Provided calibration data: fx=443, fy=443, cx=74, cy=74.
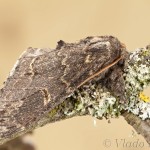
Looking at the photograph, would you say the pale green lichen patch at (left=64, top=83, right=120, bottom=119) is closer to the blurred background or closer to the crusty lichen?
the crusty lichen

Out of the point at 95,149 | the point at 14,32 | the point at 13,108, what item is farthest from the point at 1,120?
the point at 14,32

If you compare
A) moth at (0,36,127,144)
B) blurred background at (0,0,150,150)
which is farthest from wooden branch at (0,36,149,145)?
blurred background at (0,0,150,150)

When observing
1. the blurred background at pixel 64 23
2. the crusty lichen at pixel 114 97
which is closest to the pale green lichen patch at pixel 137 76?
the crusty lichen at pixel 114 97

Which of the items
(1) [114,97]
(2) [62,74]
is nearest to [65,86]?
(2) [62,74]

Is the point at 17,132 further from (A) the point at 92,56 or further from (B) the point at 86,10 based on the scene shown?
(B) the point at 86,10

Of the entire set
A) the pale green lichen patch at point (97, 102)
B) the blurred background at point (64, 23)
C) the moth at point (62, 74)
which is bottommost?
the pale green lichen patch at point (97, 102)

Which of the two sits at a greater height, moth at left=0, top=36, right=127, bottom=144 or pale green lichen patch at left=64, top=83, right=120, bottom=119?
moth at left=0, top=36, right=127, bottom=144

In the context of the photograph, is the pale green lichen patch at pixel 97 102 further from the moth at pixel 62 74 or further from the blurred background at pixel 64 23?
the blurred background at pixel 64 23

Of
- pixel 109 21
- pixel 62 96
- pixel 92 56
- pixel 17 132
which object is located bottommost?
pixel 17 132

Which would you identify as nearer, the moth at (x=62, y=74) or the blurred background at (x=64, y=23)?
the moth at (x=62, y=74)
